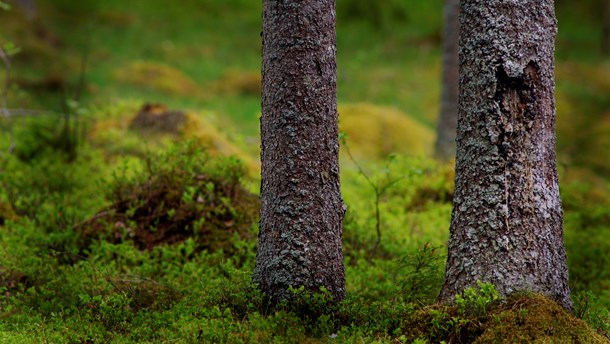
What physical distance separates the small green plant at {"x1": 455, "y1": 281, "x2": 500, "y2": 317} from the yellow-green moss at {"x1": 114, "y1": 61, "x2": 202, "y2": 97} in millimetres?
13180

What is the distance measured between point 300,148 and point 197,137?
320cm

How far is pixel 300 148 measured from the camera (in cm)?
447

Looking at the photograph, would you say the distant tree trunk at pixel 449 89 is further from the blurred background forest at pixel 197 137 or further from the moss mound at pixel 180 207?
the moss mound at pixel 180 207

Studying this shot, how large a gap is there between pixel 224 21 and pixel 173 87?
10.6 m

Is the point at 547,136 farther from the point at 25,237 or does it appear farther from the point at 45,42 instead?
the point at 45,42

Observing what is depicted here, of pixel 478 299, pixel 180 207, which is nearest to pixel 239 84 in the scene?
pixel 180 207

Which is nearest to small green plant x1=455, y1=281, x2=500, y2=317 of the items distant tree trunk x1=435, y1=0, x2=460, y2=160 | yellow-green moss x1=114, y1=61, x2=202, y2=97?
distant tree trunk x1=435, y1=0, x2=460, y2=160

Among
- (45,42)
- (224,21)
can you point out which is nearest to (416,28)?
(224,21)

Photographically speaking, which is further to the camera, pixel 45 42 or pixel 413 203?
pixel 45 42

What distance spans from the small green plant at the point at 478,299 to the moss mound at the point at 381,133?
863cm

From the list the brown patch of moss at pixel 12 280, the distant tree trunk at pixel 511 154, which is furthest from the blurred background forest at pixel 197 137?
the distant tree trunk at pixel 511 154

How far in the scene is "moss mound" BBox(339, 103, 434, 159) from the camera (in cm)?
1312

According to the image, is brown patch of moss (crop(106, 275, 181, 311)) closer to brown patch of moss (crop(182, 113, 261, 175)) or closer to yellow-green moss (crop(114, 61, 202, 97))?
brown patch of moss (crop(182, 113, 261, 175))

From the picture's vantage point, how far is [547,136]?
4.17 metres
